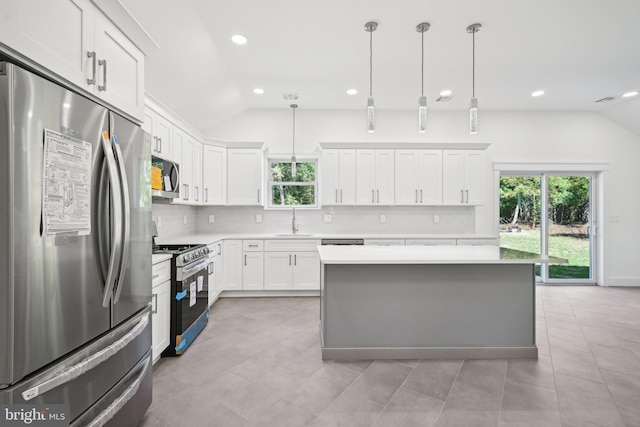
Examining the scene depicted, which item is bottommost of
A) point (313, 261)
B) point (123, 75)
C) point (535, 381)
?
point (535, 381)

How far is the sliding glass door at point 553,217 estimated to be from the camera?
536cm

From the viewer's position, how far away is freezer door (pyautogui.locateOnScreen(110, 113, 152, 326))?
1522mm

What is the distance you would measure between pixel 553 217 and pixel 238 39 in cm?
583

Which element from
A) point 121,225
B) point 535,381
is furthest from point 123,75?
point 535,381

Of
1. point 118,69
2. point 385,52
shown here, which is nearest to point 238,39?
point 385,52

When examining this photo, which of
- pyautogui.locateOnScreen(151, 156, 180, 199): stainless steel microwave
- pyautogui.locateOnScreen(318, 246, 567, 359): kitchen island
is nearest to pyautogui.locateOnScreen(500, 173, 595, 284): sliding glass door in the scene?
pyautogui.locateOnScreen(318, 246, 567, 359): kitchen island

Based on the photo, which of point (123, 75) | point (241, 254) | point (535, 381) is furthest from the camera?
point (241, 254)

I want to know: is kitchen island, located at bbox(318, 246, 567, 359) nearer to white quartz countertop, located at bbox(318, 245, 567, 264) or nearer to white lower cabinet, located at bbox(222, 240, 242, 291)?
white quartz countertop, located at bbox(318, 245, 567, 264)

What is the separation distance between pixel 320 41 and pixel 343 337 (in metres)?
2.92

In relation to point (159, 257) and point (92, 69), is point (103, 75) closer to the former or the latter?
point (92, 69)

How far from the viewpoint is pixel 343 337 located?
260cm

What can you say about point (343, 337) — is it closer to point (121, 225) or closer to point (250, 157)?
point (121, 225)

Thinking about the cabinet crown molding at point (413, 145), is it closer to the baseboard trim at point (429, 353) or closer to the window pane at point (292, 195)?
the window pane at point (292, 195)

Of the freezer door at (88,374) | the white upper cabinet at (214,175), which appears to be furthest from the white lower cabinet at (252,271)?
the freezer door at (88,374)
